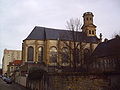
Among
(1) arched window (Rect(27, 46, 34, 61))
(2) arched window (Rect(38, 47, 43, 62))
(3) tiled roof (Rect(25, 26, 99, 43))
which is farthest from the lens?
(3) tiled roof (Rect(25, 26, 99, 43))

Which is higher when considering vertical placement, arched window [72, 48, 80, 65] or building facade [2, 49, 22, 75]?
building facade [2, 49, 22, 75]

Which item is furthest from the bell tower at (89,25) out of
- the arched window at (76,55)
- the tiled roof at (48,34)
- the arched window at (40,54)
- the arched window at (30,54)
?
the arched window at (76,55)

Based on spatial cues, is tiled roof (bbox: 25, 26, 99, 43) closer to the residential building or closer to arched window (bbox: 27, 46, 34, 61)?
arched window (bbox: 27, 46, 34, 61)

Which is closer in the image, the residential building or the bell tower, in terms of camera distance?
the residential building

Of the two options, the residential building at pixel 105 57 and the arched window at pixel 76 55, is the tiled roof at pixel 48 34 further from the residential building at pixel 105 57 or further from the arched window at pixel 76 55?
the arched window at pixel 76 55

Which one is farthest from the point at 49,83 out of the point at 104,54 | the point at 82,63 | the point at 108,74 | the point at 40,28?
the point at 40,28

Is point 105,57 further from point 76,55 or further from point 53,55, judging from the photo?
point 53,55

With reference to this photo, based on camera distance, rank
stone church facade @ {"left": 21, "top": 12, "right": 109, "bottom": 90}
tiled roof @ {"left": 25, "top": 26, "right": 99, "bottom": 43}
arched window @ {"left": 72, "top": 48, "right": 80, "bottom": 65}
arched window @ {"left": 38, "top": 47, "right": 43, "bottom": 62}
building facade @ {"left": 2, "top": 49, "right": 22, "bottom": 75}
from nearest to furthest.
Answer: arched window @ {"left": 72, "top": 48, "right": 80, "bottom": 65}, stone church facade @ {"left": 21, "top": 12, "right": 109, "bottom": 90}, arched window @ {"left": 38, "top": 47, "right": 43, "bottom": 62}, tiled roof @ {"left": 25, "top": 26, "right": 99, "bottom": 43}, building facade @ {"left": 2, "top": 49, "right": 22, "bottom": 75}

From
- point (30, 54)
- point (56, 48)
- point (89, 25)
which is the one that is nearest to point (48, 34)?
point (56, 48)

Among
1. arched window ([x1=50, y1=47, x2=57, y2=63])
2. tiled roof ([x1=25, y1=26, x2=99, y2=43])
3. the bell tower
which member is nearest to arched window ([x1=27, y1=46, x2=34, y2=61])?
tiled roof ([x1=25, y1=26, x2=99, y2=43])

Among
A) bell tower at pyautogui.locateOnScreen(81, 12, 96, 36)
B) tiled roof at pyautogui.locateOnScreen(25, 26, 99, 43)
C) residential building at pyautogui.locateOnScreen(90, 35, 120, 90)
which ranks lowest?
residential building at pyautogui.locateOnScreen(90, 35, 120, 90)

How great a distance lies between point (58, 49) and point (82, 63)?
9.42 m

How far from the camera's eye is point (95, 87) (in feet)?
66.7

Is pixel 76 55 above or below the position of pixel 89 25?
below
